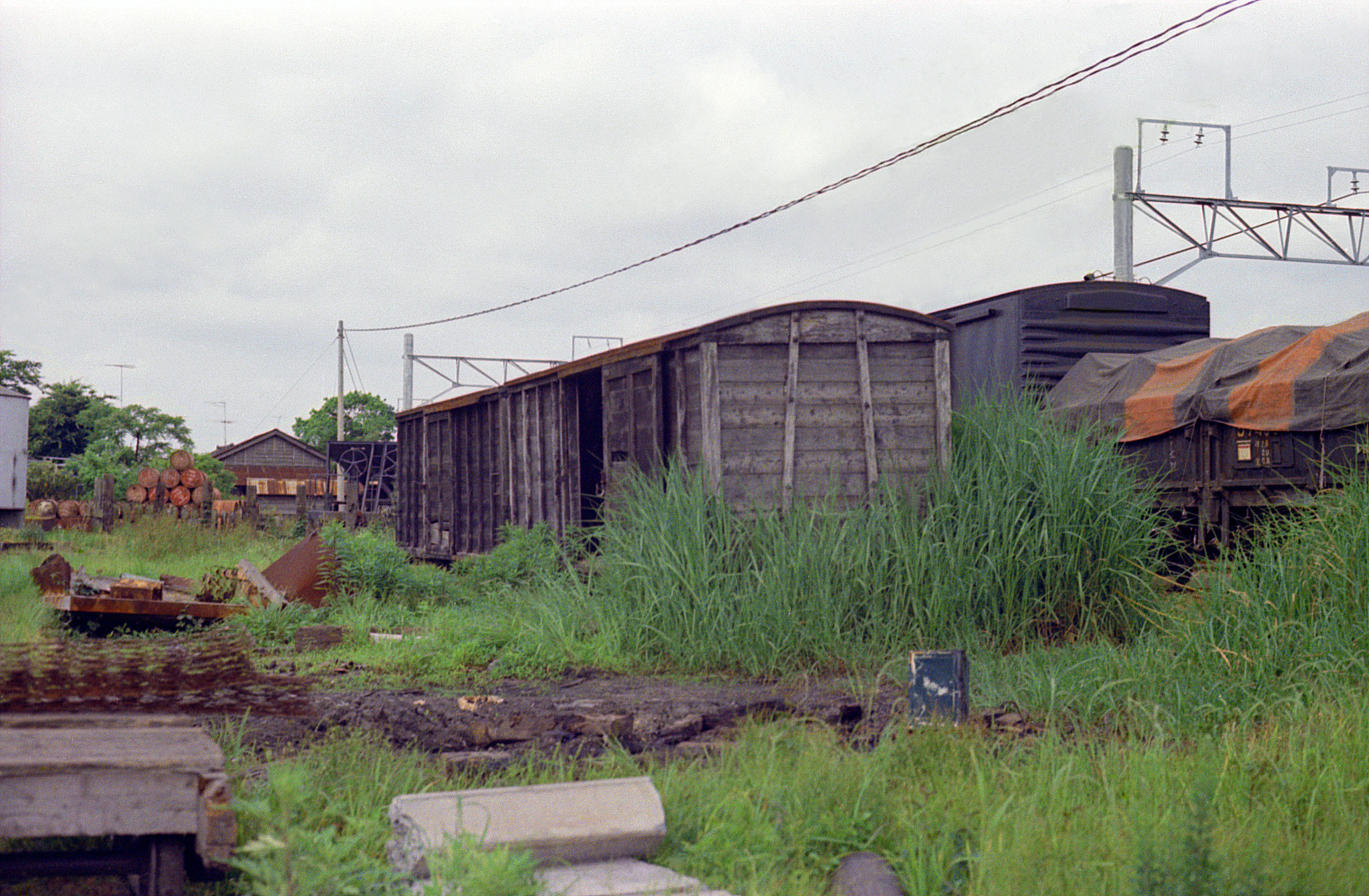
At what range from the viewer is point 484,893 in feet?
9.70

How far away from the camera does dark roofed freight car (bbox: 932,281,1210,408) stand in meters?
12.5

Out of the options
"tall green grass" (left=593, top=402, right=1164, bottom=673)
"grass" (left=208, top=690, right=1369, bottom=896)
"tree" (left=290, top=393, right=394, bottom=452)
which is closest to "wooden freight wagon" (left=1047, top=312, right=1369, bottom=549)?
"tall green grass" (left=593, top=402, right=1164, bottom=673)

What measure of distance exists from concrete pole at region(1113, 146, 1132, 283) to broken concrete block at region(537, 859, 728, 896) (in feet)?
59.9

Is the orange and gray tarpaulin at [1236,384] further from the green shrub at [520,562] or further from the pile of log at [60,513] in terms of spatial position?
the pile of log at [60,513]

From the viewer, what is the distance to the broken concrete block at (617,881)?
3.22 m

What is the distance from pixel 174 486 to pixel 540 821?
2345 cm

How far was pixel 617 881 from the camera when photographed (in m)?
3.37

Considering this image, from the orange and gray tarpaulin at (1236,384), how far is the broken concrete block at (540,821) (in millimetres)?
6605

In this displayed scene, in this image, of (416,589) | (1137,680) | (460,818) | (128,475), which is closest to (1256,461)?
(1137,680)

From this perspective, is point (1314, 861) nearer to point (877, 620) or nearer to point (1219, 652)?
point (1219, 652)

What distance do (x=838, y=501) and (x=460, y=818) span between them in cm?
620

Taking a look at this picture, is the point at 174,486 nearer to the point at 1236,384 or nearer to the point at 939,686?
the point at 1236,384

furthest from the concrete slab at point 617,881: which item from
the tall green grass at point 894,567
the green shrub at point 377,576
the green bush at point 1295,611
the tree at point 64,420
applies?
the tree at point 64,420

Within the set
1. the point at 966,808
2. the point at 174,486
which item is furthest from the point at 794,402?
the point at 174,486
